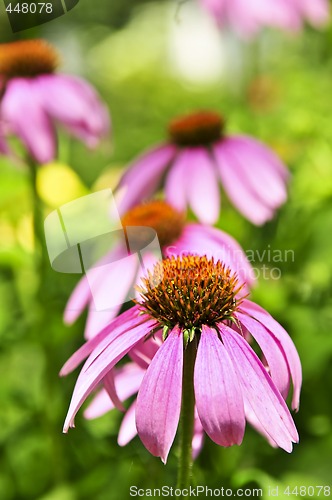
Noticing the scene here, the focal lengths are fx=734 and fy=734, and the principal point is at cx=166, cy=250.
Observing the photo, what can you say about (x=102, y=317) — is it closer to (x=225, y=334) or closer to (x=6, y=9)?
(x=225, y=334)

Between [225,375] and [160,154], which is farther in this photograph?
[160,154]

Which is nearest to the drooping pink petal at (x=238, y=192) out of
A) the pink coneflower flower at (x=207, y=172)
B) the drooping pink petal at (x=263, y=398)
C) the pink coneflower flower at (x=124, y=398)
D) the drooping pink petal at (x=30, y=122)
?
the pink coneflower flower at (x=207, y=172)

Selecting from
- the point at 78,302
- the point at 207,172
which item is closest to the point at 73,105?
the point at 207,172

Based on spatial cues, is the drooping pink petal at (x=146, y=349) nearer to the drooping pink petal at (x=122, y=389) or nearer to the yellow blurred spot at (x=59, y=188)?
the drooping pink petal at (x=122, y=389)

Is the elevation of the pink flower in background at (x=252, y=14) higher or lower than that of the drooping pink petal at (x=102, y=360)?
lower

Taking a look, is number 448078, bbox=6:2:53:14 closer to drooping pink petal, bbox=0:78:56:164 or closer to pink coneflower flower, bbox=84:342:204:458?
drooping pink petal, bbox=0:78:56:164

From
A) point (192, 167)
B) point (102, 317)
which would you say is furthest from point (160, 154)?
point (102, 317)
